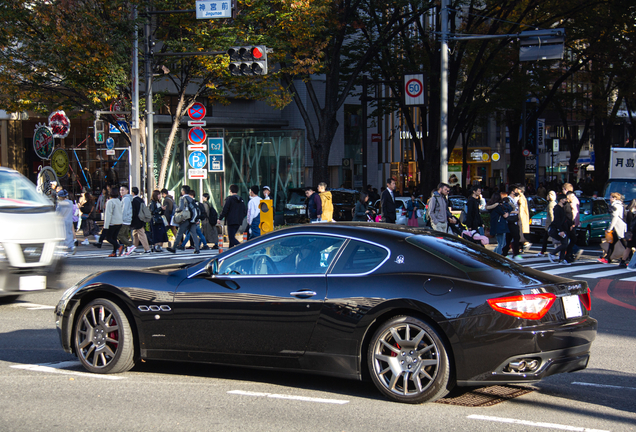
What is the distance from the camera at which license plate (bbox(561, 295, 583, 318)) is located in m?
5.24

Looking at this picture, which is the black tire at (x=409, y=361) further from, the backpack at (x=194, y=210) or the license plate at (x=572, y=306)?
the backpack at (x=194, y=210)

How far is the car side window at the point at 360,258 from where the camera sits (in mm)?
5492

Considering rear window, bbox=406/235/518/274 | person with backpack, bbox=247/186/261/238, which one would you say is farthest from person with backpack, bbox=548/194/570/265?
rear window, bbox=406/235/518/274

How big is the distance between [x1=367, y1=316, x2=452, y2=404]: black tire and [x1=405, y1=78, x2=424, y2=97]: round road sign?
20.5 metres

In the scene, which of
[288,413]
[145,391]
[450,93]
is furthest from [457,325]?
[450,93]

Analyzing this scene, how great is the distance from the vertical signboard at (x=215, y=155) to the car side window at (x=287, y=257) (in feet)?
53.0

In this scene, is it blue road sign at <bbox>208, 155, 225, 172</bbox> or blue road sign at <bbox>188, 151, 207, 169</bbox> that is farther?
blue road sign at <bbox>208, 155, 225, 172</bbox>

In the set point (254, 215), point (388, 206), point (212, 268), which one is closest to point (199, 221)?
point (254, 215)

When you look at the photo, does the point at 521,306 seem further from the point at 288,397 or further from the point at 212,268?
the point at 212,268

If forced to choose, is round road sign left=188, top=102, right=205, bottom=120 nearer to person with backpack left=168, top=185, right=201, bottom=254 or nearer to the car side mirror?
person with backpack left=168, top=185, right=201, bottom=254

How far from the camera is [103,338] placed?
6176 mm

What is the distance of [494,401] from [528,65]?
28415 millimetres

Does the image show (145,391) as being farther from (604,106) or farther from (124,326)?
(604,106)

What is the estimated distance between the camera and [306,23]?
23.0 meters
